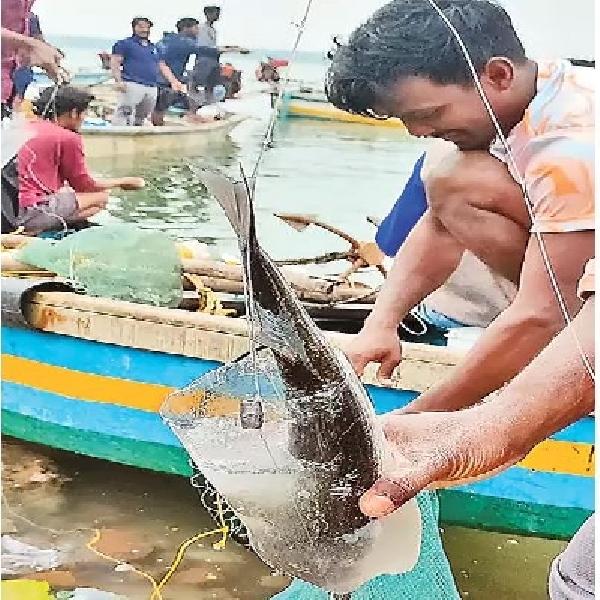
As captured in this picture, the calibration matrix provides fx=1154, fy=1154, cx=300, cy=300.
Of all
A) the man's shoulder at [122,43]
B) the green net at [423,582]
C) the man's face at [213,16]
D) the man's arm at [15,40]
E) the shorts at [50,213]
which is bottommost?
the green net at [423,582]

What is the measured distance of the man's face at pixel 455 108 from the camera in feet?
2.40

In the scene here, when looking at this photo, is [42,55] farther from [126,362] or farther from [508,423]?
[508,423]

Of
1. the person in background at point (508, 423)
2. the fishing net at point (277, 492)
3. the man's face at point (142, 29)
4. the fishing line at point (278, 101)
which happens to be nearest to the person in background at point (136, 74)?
the man's face at point (142, 29)

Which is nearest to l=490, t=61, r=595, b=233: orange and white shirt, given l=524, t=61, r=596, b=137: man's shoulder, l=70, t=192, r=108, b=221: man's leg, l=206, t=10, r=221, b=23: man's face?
l=524, t=61, r=596, b=137: man's shoulder

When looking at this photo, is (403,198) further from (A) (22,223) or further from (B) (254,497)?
(A) (22,223)

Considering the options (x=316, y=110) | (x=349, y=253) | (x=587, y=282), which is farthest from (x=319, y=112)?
(x=587, y=282)

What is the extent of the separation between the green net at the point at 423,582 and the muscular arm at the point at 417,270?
0.43 feet

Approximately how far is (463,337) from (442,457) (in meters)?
0.10

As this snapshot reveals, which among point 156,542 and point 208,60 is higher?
point 208,60

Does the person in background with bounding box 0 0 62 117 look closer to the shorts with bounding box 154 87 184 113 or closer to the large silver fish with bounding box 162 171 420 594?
the shorts with bounding box 154 87 184 113

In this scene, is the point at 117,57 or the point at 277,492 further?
the point at 117,57

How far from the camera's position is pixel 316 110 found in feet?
2.58

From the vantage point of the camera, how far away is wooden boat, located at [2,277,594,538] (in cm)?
80

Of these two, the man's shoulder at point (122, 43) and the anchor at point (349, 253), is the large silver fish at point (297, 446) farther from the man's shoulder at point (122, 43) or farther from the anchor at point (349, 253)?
the man's shoulder at point (122, 43)
